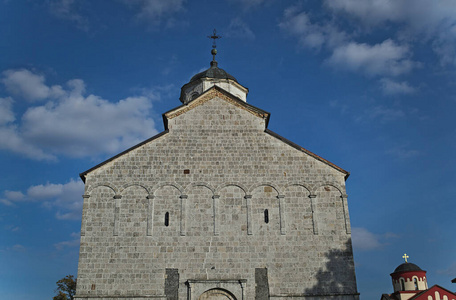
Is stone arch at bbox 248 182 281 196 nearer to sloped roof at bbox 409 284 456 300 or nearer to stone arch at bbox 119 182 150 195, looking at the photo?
stone arch at bbox 119 182 150 195

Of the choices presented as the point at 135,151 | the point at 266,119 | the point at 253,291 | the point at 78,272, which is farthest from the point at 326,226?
the point at 78,272

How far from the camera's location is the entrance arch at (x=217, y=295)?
46.9ft

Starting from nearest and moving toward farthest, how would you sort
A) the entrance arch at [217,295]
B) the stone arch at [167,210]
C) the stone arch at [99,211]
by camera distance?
the entrance arch at [217,295] → the stone arch at [99,211] → the stone arch at [167,210]

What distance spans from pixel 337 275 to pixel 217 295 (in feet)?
14.1

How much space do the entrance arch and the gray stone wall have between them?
0.45m

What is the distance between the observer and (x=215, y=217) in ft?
50.0

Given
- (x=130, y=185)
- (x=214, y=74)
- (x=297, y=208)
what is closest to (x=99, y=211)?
(x=130, y=185)

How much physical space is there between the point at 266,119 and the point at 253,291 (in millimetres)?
6872

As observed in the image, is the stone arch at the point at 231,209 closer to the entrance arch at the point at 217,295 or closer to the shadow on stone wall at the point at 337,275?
the entrance arch at the point at 217,295

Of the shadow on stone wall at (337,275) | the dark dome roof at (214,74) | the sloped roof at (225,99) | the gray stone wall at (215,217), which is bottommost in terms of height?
the shadow on stone wall at (337,275)

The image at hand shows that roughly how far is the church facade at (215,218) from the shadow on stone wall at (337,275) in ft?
0.11

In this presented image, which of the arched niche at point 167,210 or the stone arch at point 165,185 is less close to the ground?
the stone arch at point 165,185

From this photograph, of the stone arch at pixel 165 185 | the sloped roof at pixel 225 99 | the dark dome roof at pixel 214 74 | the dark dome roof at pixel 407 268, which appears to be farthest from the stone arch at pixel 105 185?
the dark dome roof at pixel 407 268

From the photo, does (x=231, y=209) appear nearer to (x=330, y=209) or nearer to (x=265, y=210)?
(x=265, y=210)
